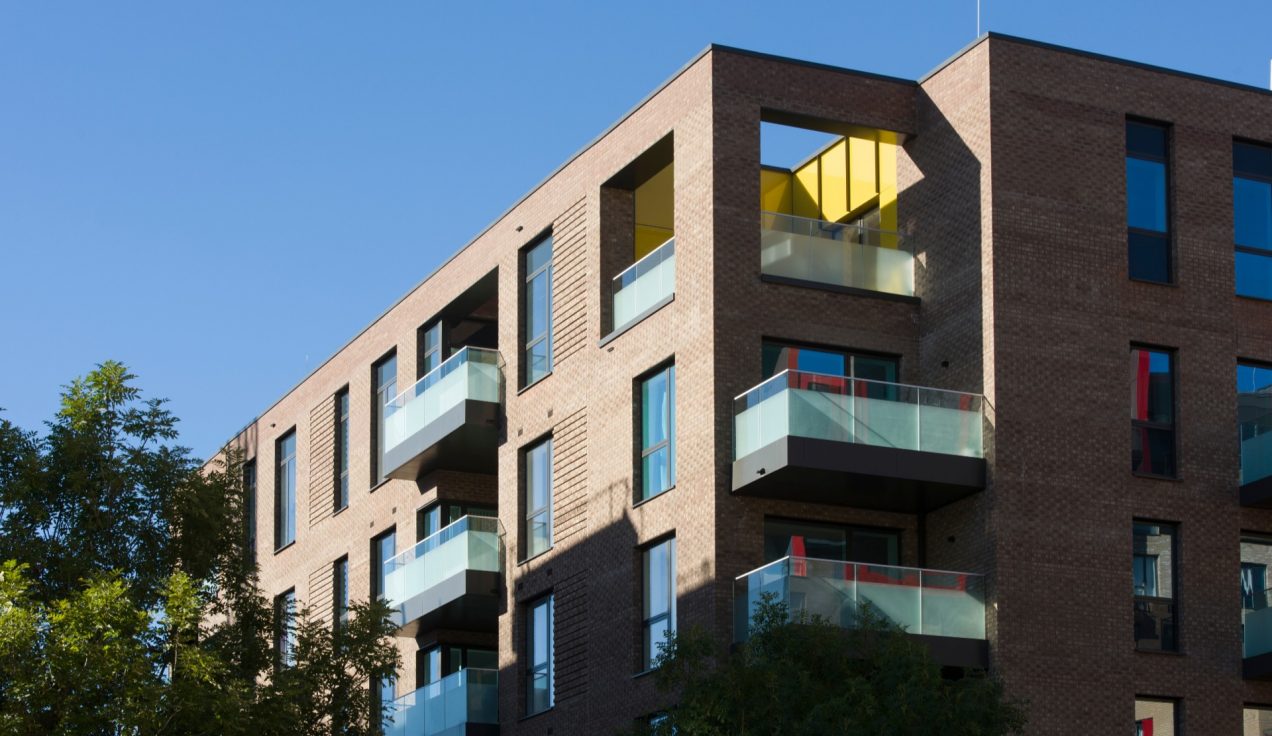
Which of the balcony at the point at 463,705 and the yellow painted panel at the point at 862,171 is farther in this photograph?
the balcony at the point at 463,705

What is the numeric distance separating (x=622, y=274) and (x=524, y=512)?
5.07 meters

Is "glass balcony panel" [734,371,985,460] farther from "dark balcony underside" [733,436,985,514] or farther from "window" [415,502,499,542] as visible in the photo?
"window" [415,502,499,542]

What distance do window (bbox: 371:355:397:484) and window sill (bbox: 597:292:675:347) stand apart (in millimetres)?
10222

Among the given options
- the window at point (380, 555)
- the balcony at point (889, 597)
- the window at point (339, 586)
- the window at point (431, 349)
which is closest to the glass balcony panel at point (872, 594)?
the balcony at point (889, 597)

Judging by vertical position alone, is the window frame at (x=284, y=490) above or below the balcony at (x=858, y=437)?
above

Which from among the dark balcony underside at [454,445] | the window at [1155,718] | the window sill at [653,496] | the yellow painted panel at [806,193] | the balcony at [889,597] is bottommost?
the window at [1155,718]

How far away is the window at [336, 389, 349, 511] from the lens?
1845 inches

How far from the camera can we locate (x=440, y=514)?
4191 cm

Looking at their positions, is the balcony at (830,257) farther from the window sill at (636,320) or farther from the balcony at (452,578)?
the balcony at (452,578)

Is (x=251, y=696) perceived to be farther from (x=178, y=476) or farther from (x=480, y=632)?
(x=480, y=632)

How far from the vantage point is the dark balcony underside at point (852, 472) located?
30391 mm

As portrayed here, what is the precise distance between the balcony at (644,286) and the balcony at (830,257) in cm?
163

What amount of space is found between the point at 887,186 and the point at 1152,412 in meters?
5.73

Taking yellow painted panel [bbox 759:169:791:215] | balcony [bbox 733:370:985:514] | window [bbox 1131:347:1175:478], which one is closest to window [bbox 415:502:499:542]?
yellow painted panel [bbox 759:169:791:215]
